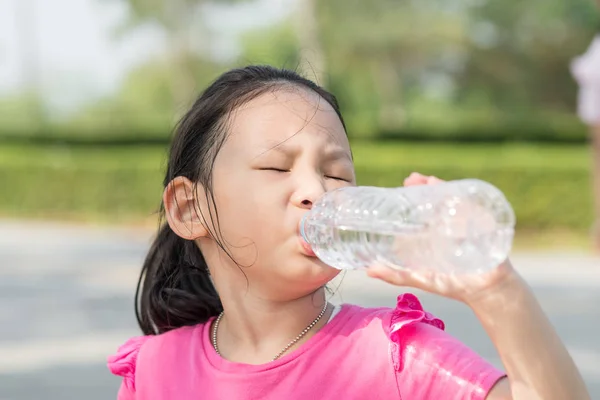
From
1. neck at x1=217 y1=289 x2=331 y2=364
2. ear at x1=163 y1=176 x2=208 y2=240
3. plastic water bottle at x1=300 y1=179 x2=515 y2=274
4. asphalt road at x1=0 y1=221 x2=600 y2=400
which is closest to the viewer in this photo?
plastic water bottle at x1=300 y1=179 x2=515 y2=274

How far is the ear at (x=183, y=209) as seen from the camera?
2.05 meters

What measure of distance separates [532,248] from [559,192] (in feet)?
6.18

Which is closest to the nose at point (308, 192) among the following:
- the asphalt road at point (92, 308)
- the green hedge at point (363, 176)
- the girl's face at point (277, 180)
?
the girl's face at point (277, 180)

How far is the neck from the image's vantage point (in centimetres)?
194

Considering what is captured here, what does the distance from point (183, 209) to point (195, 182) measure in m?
0.07

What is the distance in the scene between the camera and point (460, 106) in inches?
1522

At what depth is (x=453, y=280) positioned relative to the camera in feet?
4.89

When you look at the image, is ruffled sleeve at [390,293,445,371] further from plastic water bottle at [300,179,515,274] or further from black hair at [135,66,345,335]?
black hair at [135,66,345,335]

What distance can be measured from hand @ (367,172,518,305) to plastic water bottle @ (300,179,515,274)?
0.7 inches

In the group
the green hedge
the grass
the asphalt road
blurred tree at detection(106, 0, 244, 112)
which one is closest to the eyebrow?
the asphalt road

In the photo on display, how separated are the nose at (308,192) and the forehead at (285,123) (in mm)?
81

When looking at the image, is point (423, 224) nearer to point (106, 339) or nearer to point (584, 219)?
point (106, 339)

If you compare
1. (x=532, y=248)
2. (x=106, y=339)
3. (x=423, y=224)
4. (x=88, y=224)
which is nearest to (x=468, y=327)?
(x=106, y=339)

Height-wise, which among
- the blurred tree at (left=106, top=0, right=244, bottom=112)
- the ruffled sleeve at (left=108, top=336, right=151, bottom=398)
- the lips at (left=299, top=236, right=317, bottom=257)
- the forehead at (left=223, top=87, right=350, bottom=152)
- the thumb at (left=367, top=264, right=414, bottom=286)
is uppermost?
the blurred tree at (left=106, top=0, right=244, bottom=112)
